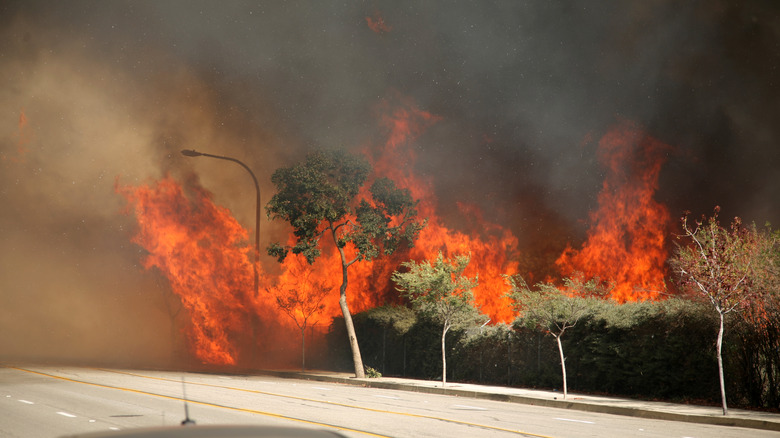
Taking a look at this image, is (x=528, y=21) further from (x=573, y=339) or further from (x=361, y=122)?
(x=573, y=339)

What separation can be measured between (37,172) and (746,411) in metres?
52.4

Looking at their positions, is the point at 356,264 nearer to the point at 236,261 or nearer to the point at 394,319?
the point at 236,261

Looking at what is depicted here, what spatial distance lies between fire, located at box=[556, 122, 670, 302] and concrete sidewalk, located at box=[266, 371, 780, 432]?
69.2ft

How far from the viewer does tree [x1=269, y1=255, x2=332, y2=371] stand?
32.7 m

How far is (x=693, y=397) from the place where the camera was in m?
18.8

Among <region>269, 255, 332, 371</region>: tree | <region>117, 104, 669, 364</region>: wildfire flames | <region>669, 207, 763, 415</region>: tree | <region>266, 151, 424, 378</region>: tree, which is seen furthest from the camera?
<region>117, 104, 669, 364</region>: wildfire flames

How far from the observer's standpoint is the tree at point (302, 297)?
32.7 meters

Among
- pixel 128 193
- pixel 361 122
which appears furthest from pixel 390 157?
pixel 128 193

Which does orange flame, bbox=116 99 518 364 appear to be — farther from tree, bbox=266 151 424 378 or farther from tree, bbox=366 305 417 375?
tree, bbox=266 151 424 378

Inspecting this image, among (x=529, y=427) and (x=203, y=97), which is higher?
(x=203, y=97)

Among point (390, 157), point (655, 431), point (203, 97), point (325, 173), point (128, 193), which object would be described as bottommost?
point (655, 431)

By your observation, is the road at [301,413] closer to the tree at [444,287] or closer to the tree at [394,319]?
the tree at [444,287]

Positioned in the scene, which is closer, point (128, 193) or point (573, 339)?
point (573, 339)

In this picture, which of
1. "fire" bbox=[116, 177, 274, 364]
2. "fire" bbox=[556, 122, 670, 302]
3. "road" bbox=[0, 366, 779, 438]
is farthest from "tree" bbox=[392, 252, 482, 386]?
"fire" bbox=[116, 177, 274, 364]
